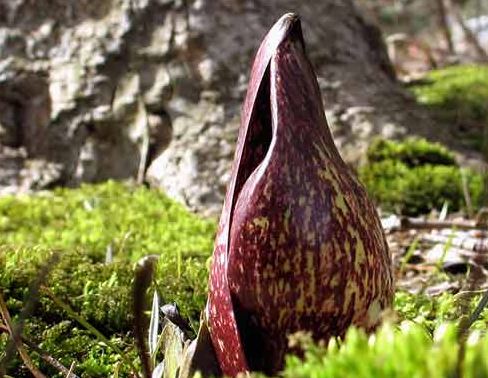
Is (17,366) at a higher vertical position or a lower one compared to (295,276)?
lower

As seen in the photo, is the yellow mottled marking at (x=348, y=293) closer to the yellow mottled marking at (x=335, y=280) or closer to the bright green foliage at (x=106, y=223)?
the yellow mottled marking at (x=335, y=280)

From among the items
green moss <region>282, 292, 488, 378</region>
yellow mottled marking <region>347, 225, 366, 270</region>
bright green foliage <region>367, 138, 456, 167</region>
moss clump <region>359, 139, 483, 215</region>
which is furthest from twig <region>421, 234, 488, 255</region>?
green moss <region>282, 292, 488, 378</region>

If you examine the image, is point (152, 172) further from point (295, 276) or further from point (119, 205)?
point (295, 276)

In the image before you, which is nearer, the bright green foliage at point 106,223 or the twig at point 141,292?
the twig at point 141,292

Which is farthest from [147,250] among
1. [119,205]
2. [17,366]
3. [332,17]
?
[332,17]

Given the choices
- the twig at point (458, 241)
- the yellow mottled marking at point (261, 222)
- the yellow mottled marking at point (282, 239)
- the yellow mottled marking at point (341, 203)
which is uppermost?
the yellow mottled marking at point (341, 203)

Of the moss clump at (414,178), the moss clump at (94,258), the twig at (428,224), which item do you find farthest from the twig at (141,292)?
the moss clump at (414,178)
